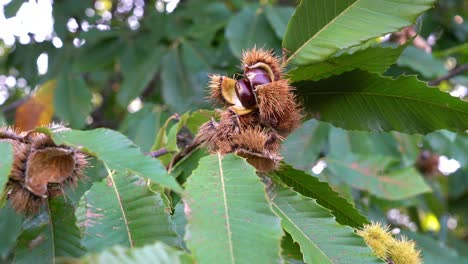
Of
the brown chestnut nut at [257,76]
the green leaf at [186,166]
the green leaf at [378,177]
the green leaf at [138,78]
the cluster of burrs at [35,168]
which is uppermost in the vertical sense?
the green leaf at [138,78]

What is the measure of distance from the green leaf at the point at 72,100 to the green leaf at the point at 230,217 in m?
1.76

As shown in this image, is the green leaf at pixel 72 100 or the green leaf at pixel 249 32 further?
the green leaf at pixel 72 100

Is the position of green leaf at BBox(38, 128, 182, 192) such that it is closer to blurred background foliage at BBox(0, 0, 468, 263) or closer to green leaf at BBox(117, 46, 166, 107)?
blurred background foliage at BBox(0, 0, 468, 263)

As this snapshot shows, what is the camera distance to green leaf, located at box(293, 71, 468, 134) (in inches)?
41.0

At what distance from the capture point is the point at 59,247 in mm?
992

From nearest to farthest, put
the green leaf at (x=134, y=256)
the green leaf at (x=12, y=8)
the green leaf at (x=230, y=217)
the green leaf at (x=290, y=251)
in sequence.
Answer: the green leaf at (x=134, y=256)
the green leaf at (x=230, y=217)
the green leaf at (x=290, y=251)
the green leaf at (x=12, y=8)

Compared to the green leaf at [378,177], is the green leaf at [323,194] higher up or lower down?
lower down

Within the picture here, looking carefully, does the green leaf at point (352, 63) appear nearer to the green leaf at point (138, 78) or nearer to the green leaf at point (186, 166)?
the green leaf at point (186, 166)

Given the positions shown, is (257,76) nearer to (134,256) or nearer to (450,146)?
(134,256)

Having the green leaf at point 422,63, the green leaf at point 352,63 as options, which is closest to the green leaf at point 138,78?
the green leaf at point 422,63

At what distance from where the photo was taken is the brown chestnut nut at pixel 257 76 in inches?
41.3

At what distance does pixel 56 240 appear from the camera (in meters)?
1.00

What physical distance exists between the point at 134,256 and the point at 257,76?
569 mm

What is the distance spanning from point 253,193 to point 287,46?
403mm
